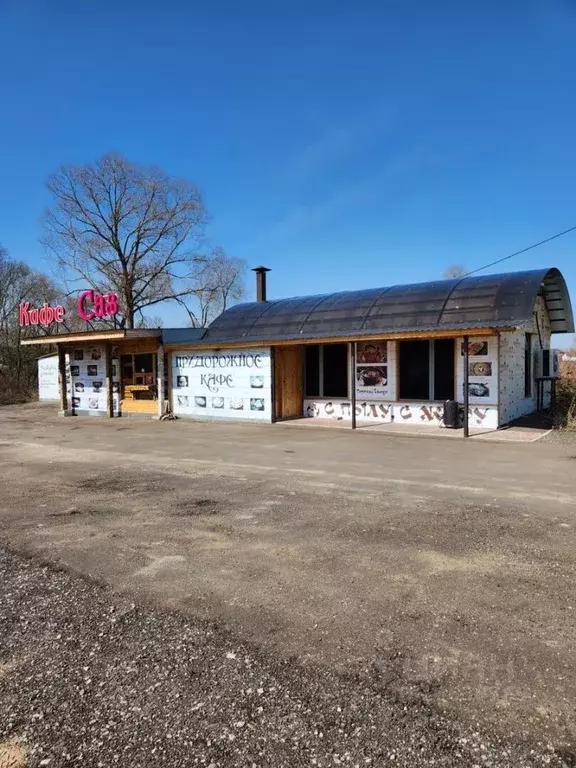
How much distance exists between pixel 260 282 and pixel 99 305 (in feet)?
26.6

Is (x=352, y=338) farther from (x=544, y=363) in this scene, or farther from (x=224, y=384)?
(x=544, y=363)

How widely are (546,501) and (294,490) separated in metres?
3.33

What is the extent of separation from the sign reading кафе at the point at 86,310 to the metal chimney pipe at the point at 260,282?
23.7ft

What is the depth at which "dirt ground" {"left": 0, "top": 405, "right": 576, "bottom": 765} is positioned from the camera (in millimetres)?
3029


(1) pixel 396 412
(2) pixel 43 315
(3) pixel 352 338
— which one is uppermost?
(2) pixel 43 315

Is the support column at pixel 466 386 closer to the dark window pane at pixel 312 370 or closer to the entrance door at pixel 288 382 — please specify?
the dark window pane at pixel 312 370

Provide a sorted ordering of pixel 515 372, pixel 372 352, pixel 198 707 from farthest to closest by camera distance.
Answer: pixel 372 352
pixel 515 372
pixel 198 707

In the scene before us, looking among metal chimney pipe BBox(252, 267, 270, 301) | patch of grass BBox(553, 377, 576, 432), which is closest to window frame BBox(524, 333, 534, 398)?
patch of grass BBox(553, 377, 576, 432)

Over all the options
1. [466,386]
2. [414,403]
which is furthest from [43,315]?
[466,386]

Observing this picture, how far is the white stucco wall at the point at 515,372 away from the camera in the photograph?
46.0 ft

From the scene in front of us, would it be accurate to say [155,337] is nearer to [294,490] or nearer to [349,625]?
[294,490]

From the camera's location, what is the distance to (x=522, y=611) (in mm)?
3676

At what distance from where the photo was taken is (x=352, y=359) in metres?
15.1

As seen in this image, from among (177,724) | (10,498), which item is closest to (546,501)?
(177,724)
